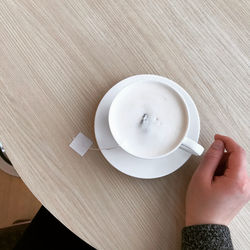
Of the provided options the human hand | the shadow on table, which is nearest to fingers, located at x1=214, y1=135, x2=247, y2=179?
the human hand

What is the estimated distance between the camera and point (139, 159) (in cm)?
62

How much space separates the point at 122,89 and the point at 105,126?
3.4 inches

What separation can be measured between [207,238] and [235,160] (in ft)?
0.54

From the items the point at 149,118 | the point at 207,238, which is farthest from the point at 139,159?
the point at 207,238

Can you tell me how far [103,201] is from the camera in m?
0.62

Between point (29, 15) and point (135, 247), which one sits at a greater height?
point (29, 15)

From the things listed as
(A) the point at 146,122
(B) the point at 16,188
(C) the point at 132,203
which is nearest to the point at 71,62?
(A) the point at 146,122

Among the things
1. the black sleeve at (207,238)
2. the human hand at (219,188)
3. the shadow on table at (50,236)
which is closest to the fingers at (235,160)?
the human hand at (219,188)

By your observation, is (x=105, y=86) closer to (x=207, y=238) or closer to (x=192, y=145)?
(x=192, y=145)

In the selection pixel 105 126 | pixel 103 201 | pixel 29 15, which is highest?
pixel 29 15

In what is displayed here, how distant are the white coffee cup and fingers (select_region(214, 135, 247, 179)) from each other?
80mm

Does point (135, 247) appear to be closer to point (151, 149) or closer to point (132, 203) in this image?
point (132, 203)

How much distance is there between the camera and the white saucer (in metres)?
0.61

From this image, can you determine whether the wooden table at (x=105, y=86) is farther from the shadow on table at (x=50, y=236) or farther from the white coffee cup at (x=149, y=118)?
the shadow on table at (x=50, y=236)
